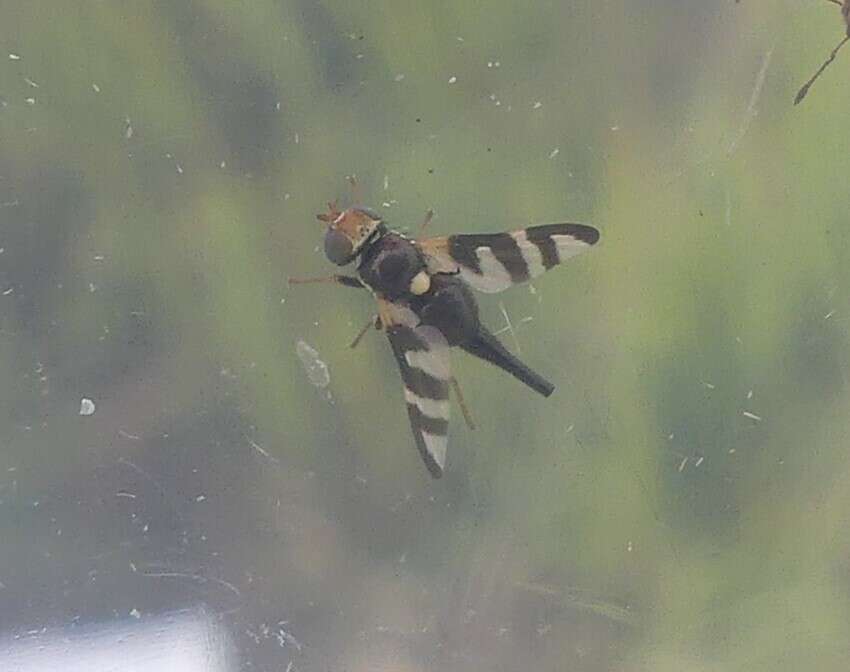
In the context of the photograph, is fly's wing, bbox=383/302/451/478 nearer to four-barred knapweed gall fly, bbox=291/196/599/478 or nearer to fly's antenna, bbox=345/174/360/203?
four-barred knapweed gall fly, bbox=291/196/599/478

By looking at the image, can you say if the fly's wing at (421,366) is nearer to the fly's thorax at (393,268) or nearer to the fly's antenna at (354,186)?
the fly's thorax at (393,268)

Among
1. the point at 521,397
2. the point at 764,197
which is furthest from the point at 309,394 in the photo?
the point at 764,197

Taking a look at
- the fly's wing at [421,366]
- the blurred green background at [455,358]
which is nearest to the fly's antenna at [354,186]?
the blurred green background at [455,358]

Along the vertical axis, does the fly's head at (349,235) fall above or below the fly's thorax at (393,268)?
above

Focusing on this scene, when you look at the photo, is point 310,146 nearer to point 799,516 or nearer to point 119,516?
point 119,516

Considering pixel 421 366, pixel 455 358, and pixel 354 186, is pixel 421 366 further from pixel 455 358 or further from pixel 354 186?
pixel 354 186

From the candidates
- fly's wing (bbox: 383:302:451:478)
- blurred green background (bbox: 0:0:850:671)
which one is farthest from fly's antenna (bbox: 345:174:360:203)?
fly's wing (bbox: 383:302:451:478)
